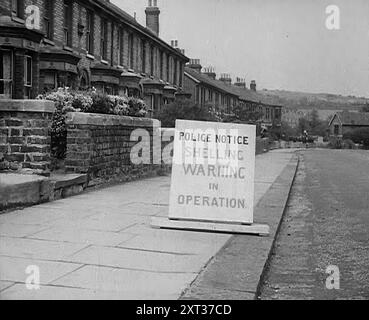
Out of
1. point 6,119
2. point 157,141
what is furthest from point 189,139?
point 157,141

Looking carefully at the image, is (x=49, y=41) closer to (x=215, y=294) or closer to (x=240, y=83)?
(x=215, y=294)

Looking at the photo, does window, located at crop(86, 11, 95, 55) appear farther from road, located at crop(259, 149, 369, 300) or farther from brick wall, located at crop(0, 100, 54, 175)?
brick wall, located at crop(0, 100, 54, 175)

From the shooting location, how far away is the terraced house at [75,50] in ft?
56.6

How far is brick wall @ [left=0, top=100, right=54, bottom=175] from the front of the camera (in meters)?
8.75

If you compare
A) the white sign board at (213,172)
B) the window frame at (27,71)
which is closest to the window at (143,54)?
the window frame at (27,71)

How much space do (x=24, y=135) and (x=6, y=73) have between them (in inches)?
363

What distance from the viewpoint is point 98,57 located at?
2562 centimetres

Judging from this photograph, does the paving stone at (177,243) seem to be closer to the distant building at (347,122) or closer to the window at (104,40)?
the window at (104,40)

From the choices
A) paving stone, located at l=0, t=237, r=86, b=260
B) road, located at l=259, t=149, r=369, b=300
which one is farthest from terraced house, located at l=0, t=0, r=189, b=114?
paving stone, located at l=0, t=237, r=86, b=260

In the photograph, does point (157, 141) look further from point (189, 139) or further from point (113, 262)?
point (113, 262)

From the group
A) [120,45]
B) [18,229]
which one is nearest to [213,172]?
[18,229]

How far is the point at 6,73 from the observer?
1723 cm

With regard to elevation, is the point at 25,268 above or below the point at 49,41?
below

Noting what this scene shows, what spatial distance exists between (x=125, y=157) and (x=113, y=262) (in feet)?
24.2
